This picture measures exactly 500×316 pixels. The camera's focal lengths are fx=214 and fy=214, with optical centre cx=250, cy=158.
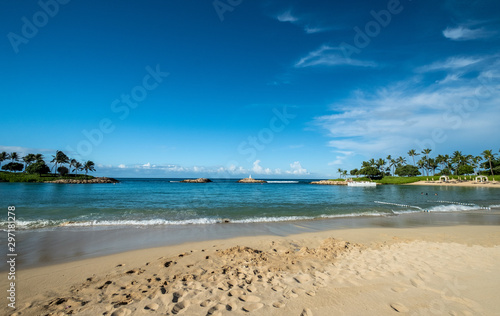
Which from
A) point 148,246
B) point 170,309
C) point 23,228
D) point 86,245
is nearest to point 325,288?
Result: point 170,309

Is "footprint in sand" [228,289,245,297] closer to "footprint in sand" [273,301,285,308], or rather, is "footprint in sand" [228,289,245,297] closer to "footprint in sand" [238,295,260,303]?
"footprint in sand" [238,295,260,303]

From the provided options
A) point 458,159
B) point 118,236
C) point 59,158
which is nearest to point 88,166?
point 59,158

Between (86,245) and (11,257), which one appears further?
(86,245)

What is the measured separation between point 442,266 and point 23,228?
18992mm

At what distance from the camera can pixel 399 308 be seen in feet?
13.0

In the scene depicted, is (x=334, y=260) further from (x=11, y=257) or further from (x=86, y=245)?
(x=11, y=257)

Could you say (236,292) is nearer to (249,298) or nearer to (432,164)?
(249,298)

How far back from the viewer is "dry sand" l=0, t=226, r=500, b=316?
4.02 m

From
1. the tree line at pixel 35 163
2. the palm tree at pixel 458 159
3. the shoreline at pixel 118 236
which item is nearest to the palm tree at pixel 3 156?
the tree line at pixel 35 163

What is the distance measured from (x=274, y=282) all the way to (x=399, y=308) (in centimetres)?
247

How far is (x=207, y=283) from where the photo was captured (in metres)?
5.05

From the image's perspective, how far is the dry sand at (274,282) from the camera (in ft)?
13.2

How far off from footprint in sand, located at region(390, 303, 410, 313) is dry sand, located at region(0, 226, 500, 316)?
0.02 meters

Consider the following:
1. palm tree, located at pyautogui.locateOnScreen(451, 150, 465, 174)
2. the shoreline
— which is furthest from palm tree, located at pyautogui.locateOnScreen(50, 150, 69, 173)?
palm tree, located at pyautogui.locateOnScreen(451, 150, 465, 174)
